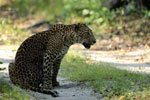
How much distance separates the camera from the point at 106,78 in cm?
898

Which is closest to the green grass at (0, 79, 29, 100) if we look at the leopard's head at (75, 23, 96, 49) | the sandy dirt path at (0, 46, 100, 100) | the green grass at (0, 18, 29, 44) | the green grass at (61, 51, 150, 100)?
the sandy dirt path at (0, 46, 100, 100)

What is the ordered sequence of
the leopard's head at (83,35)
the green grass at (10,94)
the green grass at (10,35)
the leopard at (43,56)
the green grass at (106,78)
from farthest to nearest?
the green grass at (10,35)
the leopard's head at (83,35)
the leopard at (43,56)
the green grass at (106,78)
the green grass at (10,94)

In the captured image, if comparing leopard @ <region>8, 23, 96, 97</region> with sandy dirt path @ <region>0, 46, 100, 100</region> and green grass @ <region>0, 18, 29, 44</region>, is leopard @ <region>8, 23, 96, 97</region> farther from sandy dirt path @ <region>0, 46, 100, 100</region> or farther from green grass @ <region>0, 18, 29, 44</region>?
green grass @ <region>0, 18, 29, 44</region>

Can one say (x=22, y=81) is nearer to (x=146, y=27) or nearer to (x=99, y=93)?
(x=99, y=93)

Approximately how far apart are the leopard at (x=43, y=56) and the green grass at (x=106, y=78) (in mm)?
897

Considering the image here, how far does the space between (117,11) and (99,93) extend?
12.5m

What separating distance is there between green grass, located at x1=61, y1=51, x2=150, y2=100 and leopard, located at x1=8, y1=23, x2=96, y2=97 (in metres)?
0.90

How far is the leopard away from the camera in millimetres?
7852

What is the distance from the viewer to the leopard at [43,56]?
785 cm

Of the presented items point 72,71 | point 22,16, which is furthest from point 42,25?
point 72,71

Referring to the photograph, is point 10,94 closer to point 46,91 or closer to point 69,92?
point 46,91

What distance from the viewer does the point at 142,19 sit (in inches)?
767

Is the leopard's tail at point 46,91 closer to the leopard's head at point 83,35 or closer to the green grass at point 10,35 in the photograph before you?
the leopard's head at point 83,35

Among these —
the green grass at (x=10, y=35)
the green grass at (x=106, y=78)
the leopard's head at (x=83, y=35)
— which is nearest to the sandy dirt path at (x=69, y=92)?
the green grass at (x=106, y=78)
